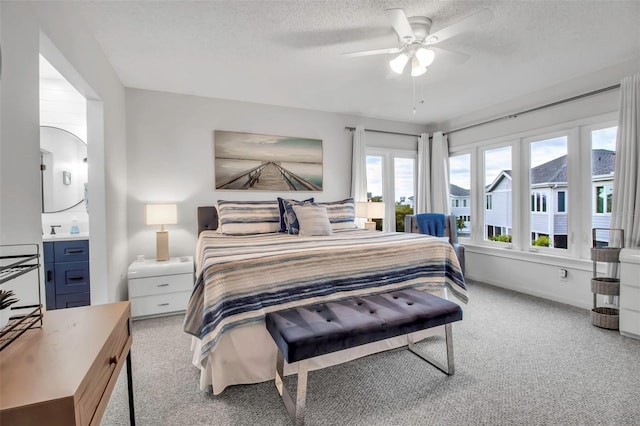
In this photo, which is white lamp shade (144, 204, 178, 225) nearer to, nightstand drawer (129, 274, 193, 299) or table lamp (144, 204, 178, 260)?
table lamp (144, 204, 178, 260)

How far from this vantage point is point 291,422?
5.30 feet

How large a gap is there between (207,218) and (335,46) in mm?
2364

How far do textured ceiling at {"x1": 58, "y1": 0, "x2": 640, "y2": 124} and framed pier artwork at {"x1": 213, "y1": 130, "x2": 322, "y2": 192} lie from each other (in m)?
0.54

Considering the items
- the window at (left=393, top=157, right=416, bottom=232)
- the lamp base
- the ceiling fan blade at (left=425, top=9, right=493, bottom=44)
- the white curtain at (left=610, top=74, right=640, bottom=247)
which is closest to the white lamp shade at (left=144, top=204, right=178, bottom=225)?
the lamp base

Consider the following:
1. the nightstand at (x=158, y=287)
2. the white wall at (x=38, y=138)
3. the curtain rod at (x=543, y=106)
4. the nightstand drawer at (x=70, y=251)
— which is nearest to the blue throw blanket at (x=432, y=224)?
the curtain rod at (x=543, y=106)

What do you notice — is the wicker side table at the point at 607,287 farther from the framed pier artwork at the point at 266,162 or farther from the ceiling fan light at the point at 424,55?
the framed pier artwork at the point at 266,162

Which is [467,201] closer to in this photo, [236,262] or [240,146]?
[240,146]

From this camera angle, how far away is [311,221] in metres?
3.16

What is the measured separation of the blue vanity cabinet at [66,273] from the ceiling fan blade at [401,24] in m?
3.30

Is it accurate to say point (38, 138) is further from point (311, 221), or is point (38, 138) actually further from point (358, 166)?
point (358, 166)

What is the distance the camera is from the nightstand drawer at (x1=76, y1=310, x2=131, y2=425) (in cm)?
78

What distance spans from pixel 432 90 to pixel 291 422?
142 inches

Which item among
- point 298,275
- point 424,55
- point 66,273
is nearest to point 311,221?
point 298,275

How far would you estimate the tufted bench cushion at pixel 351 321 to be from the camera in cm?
155
